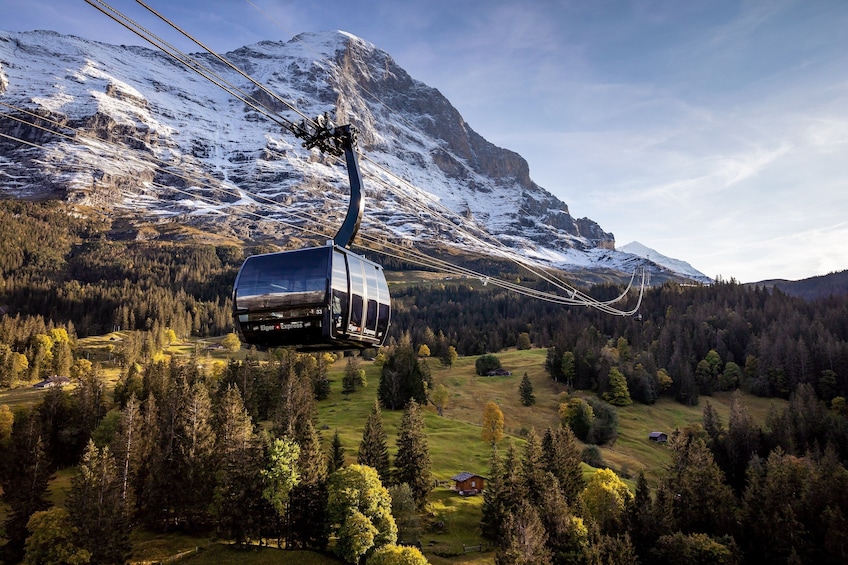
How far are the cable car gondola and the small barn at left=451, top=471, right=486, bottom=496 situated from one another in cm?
5258

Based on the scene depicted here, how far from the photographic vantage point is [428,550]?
5144 cm

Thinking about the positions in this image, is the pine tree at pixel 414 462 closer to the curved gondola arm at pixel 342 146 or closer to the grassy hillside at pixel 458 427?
the grassy hillside at pixel 458 427

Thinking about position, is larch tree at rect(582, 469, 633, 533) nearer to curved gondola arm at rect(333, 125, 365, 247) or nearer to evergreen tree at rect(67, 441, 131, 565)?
evergreen tree at rect(67, 441, 131, 565)

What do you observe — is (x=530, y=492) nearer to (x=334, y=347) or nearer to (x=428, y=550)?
(x=428, y=550)

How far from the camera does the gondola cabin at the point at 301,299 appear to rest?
60.6 feet

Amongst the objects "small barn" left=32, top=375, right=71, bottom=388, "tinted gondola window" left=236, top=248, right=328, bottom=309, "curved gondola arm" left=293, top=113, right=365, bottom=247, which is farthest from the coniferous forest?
"curved gondola arm" left=293, top=113, right=365, bottom=247

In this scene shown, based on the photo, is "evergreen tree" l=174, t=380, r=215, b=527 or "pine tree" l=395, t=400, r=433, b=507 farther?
"pine tree" l=395, t=400, r=433, b=507

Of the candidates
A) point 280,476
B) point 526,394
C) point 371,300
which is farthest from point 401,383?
point 371,300

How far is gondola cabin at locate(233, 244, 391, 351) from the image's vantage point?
60.6 ft

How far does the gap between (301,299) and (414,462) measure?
4745 cm

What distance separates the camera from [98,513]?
4603 centimetres

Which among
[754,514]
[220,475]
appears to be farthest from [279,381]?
[754,514]

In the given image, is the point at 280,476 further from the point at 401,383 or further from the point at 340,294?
the point at 401,383

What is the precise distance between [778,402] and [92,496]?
130271mm
